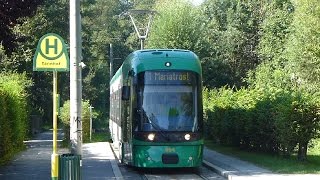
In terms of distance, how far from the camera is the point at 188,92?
17.8m

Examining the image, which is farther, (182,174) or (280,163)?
(280,163)

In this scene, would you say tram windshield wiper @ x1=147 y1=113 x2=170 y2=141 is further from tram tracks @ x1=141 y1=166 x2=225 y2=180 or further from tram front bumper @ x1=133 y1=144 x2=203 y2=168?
tram tracks @ x1=141 y1=166 x2=225 y2=180

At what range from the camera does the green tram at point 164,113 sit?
56.9 feet

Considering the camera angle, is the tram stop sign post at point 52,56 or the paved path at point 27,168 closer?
the tram stop sign post at point 52,56

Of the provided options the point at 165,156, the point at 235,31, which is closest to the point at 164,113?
the point at 165,156

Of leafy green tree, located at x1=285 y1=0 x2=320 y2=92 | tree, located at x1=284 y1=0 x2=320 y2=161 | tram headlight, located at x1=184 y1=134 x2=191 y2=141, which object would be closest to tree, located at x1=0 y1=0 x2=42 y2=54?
tram headlight, located at x1=184 y1=134 x2=191 y2=141

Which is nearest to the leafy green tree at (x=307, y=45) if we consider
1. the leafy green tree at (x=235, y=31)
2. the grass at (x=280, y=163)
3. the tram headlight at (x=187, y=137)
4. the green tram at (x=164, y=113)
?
the leafy green tree at (x=235, y=31)

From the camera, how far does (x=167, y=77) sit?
17828mm

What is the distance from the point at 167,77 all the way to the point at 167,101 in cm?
76

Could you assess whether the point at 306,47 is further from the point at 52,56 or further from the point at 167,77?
the point at 52,56

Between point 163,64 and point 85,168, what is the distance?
14.1ft

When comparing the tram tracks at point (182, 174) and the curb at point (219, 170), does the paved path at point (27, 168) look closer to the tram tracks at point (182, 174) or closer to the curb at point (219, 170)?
the tram tracks at point (182, 174)

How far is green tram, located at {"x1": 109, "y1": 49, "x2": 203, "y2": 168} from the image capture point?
17344 millimetres

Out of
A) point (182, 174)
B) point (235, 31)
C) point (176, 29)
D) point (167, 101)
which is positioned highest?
point (235, 31)
